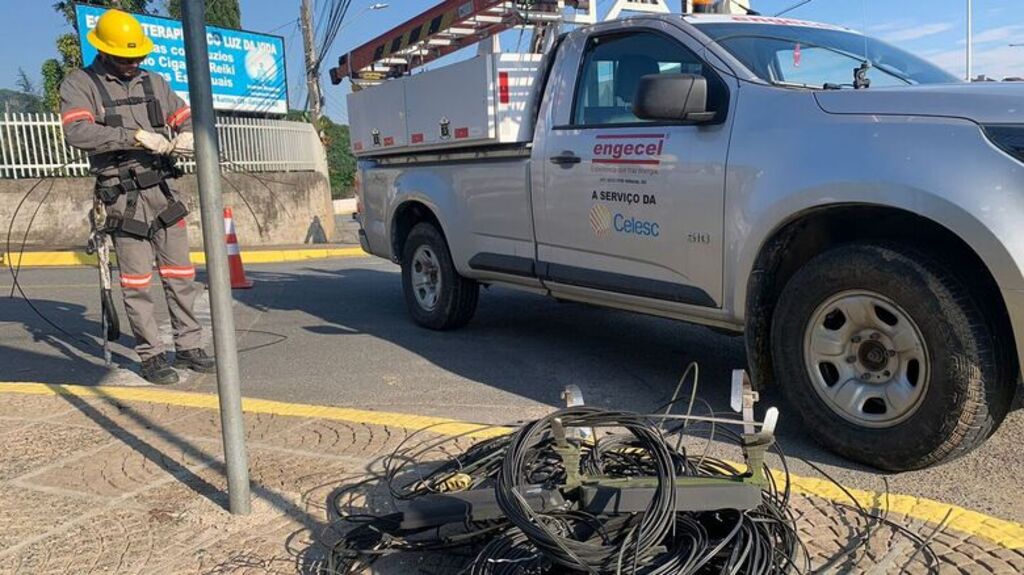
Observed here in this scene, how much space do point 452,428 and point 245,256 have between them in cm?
975

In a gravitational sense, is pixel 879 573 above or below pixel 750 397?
below

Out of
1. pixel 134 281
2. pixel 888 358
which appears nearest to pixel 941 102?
pixel 888 358

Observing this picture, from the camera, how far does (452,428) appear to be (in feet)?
12.6

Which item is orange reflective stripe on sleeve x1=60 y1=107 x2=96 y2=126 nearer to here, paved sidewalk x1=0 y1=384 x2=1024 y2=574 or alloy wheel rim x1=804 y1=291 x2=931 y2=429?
paved sidewalk x1=0 y1=384 x2=1024 y2=574

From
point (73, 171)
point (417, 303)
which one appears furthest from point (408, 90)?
point (73, 171)

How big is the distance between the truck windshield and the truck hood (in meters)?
0.47

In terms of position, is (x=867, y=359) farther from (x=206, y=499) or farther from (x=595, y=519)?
(x=206, y=499)

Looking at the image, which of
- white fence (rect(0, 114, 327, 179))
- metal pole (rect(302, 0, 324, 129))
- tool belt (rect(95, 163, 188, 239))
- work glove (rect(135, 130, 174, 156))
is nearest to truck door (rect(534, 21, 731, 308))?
work glove (rect(135, 130, 174, 156))

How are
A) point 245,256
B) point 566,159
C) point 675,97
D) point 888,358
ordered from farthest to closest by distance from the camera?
point 245,256, point 566,159, point 675,97, point 888,358

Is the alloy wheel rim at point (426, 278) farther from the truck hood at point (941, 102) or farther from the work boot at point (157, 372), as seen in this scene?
the truck hood at point (941, 102)

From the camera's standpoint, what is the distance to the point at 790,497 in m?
3.02

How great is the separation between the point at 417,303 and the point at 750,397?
4037mm

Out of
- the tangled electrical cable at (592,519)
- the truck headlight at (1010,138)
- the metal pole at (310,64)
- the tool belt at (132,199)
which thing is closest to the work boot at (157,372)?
the tool belt at (132,199)

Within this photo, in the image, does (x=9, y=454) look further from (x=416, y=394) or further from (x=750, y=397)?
(x=750, y=397)
